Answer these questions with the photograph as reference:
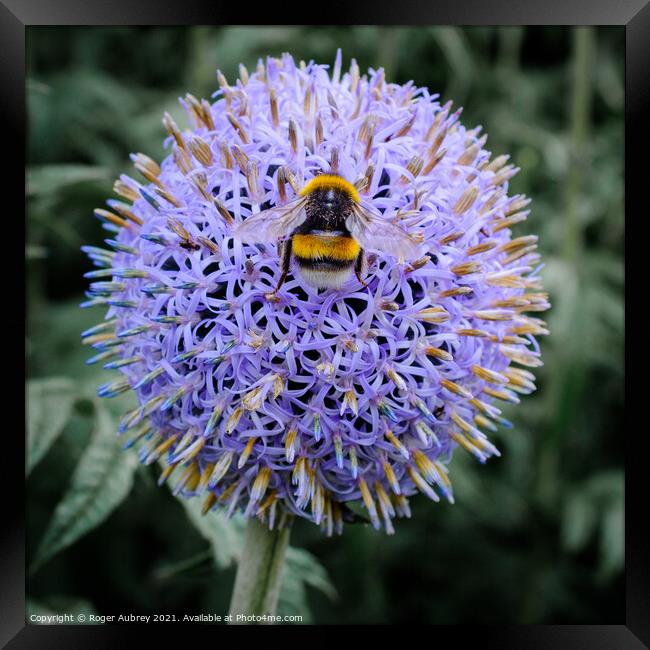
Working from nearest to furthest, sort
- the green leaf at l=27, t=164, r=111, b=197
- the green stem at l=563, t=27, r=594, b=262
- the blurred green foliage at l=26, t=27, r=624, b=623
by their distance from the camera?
the green leaf at l=27, t=164, r=111, b=197 < the blurred green foliage at l=26, t=27, r=624, b=623 < the green stem at l=563, t=27, r=594, b=262

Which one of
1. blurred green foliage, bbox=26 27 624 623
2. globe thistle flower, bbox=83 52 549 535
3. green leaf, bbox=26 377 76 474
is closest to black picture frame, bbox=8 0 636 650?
green leaf, bbox=26 377 76 474

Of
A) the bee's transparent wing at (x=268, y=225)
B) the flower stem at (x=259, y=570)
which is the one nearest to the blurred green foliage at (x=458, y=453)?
the flower stem at (x=259, y=570)

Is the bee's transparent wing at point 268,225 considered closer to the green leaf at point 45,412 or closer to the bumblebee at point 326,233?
the bumblebee at point 326,233

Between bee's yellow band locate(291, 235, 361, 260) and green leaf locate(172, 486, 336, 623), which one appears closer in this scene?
bee's yellow band locate(291, 235, 361, 260)

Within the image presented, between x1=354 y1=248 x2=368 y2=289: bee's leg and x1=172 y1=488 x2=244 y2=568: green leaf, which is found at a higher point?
x1=354 y1=248 x2=368 y2=289: bee's leg

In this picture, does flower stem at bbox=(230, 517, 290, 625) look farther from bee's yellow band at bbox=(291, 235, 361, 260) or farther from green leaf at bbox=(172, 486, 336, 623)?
bee's yellow band at bbox=(291, 235, 361, 260)
